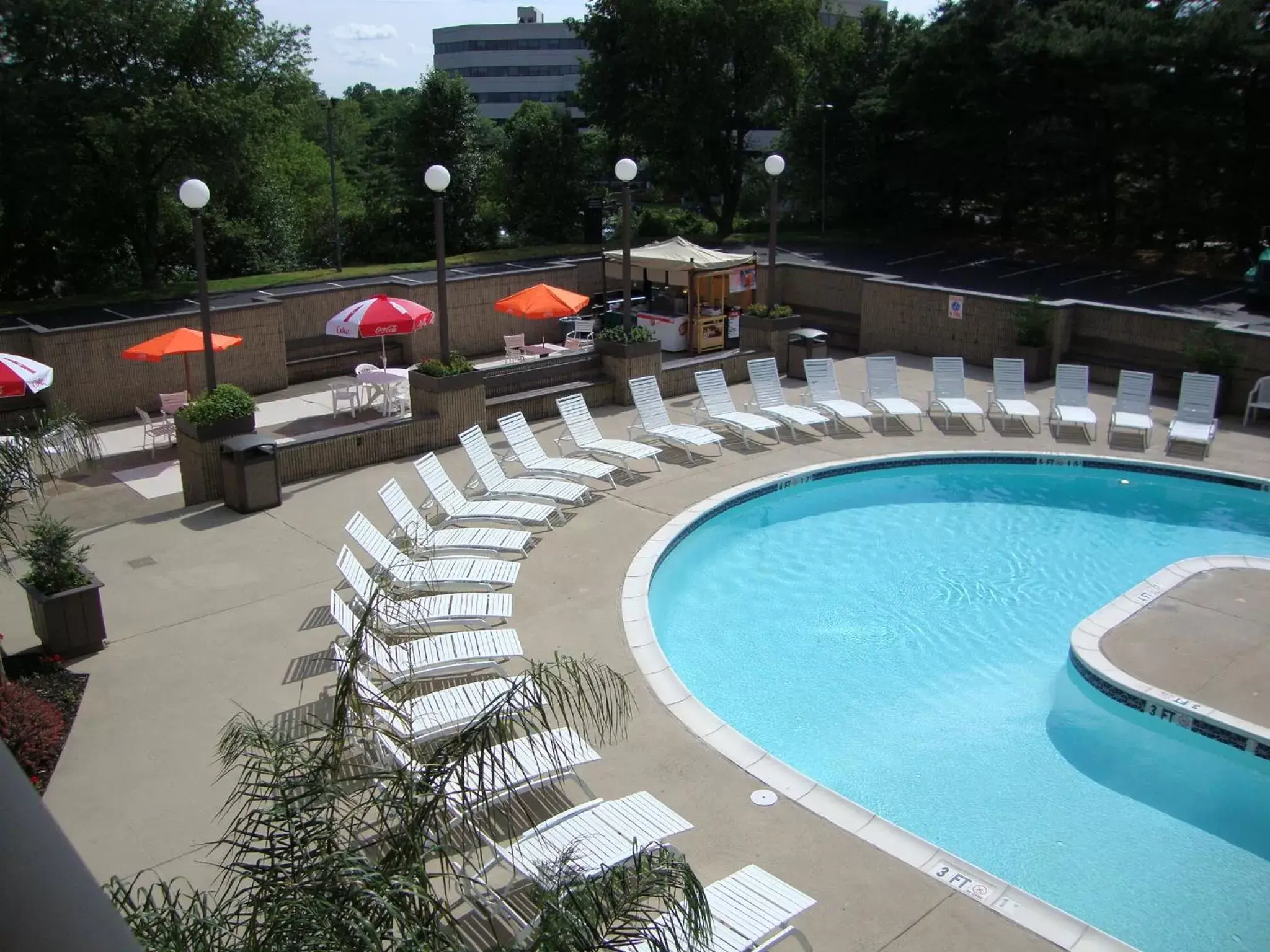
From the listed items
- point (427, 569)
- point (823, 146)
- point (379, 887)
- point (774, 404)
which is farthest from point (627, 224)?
point (823, 146)

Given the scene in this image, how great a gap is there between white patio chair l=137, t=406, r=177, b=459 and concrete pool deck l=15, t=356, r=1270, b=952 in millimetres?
1460

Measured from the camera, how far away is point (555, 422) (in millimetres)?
16219

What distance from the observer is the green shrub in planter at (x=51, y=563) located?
914cm

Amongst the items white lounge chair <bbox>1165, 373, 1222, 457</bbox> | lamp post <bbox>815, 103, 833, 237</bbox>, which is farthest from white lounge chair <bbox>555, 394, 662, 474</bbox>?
lamp post <bbox>815, 103, 833, 237</bbox>

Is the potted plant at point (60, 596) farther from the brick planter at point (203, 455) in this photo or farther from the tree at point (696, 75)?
the tree at point (696, 75)

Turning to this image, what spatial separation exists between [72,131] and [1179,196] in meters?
27.4

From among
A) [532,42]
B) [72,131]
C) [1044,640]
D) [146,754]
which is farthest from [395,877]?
[532,42]

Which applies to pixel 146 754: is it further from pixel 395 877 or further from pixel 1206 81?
pixel 1206 81

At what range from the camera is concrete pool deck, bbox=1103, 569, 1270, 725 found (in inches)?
345

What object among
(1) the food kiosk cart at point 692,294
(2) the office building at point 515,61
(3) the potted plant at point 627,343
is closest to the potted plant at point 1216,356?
(1) the food kiosk cart at point 692,294

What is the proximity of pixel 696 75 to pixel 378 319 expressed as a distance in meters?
20.7

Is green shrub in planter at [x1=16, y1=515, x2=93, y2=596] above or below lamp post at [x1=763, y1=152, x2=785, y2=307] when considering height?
below

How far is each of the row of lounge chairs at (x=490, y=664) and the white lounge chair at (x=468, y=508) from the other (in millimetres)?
21

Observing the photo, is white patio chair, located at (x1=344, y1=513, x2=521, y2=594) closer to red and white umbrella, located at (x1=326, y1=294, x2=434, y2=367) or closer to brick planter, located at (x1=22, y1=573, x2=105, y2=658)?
brick planter, located at (x1=22, y1=573, x2=105, y2=658)
